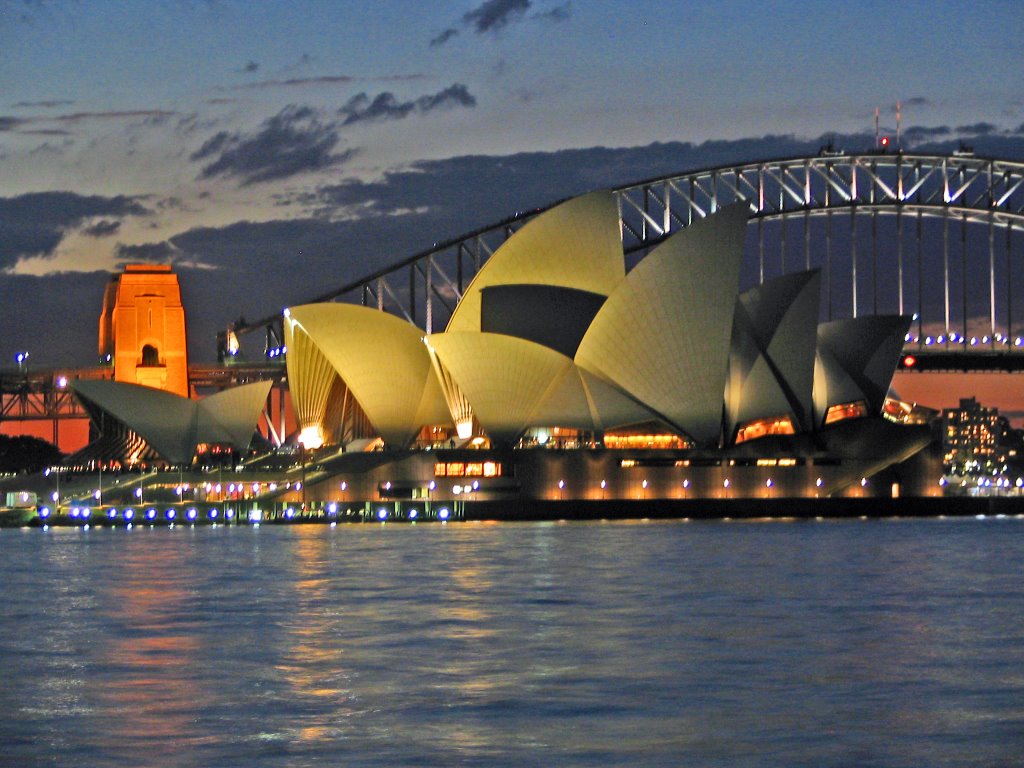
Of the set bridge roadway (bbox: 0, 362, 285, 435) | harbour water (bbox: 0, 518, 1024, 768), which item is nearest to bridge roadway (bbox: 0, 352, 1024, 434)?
bridge roadway (bbox: 0, 362, 285, 435)

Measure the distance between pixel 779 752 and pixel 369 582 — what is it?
22.7 m

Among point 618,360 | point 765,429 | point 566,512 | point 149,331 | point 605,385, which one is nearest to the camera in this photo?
point 618,360

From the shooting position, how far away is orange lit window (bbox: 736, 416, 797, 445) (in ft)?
280

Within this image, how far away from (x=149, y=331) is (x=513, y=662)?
82218mm

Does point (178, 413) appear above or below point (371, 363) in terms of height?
below

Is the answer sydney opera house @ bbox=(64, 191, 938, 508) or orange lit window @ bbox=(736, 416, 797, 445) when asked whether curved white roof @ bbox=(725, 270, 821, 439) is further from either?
orange lit window @ bbox=(736, 416, 797, 445)

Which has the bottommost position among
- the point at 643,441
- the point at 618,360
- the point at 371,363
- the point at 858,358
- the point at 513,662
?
the point at 513,662

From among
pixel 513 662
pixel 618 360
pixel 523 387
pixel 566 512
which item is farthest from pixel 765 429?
pixel 513 662

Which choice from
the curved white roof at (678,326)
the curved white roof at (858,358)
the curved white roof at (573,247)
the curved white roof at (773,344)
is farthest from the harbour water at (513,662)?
the curved white roof at (858,358)

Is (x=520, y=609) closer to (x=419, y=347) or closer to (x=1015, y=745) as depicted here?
(x=1015, y=745)

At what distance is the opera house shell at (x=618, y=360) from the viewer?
255 ft

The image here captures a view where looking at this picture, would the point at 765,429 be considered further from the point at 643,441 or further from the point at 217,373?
the point at 217,373

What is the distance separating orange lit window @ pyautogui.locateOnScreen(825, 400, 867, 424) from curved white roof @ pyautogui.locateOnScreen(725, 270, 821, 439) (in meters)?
3.51

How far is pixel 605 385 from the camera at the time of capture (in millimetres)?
82125
